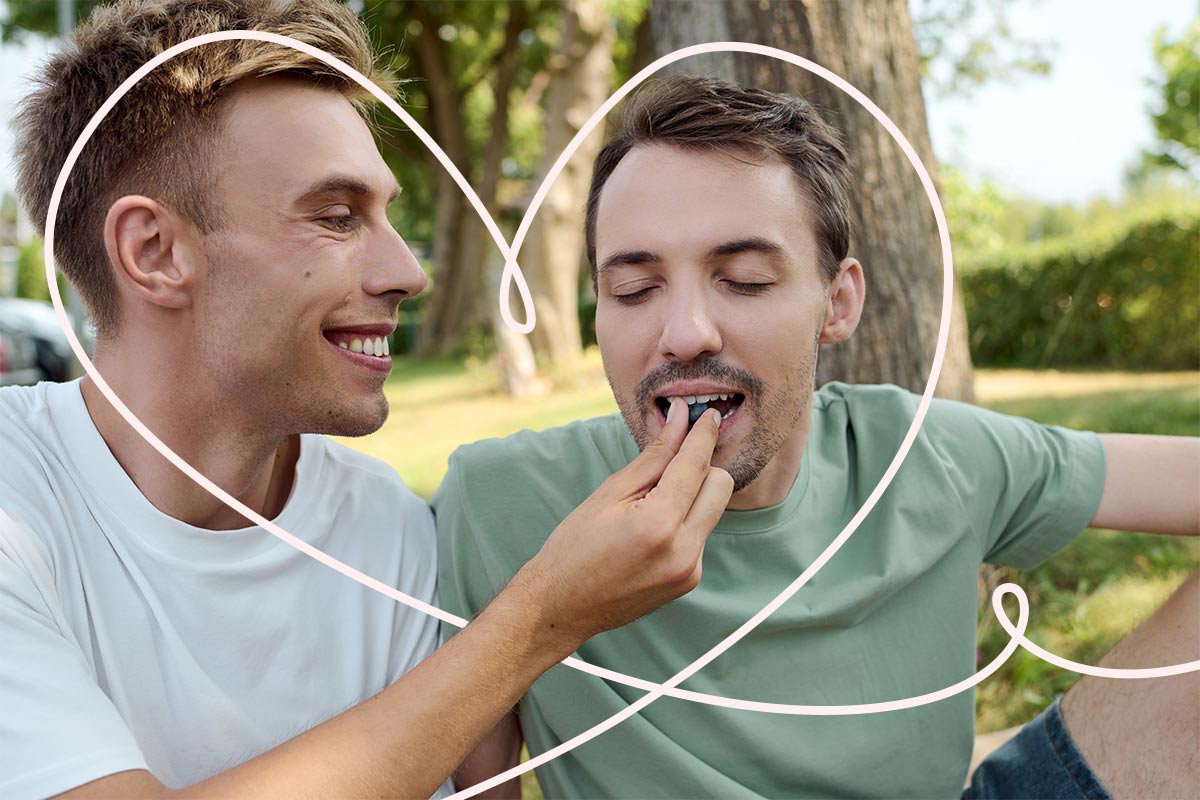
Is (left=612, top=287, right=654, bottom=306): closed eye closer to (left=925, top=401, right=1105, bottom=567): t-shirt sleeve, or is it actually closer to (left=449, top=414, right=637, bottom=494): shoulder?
(left=449, top=414, right=637, bottom=494): shoulder

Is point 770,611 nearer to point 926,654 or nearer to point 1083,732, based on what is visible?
point 926,654

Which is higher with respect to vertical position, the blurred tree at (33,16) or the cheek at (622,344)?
the blurred tree at (33,16)

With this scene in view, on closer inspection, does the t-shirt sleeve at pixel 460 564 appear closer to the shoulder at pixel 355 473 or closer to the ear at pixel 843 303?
the shoulder at pixel 355 473

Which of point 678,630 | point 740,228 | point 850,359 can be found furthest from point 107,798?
point 850,359

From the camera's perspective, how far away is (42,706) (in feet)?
6.57

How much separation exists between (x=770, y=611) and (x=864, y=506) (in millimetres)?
425

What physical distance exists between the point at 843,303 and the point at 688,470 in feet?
3.82

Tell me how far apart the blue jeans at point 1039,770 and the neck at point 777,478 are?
3.20ft

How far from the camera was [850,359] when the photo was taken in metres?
4.53

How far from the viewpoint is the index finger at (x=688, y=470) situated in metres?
2.24

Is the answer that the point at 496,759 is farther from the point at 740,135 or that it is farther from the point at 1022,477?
the point at 740,135

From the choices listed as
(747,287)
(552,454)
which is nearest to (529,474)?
(552,454)

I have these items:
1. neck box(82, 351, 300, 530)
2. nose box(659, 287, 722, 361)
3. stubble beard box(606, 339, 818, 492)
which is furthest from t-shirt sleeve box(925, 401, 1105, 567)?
neck box(82, 351, 300, 530)

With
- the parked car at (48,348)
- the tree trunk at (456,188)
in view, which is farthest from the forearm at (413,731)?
the tree trunk at (456,188)
